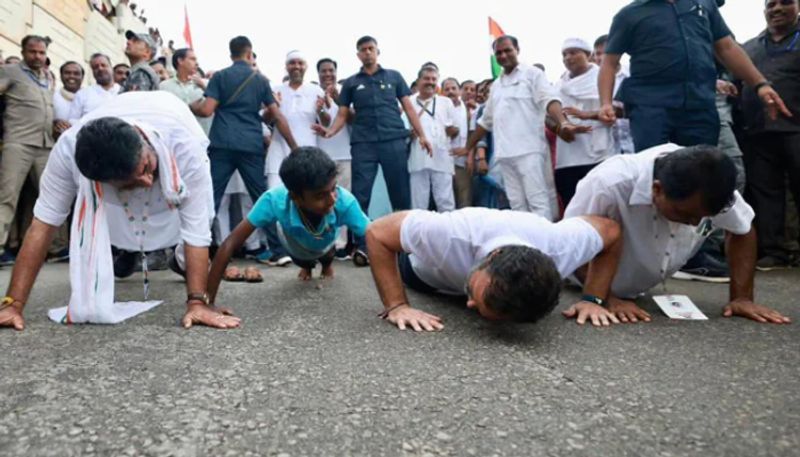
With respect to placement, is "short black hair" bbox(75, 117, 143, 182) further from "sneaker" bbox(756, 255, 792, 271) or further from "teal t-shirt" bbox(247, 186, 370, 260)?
"sneaker" bbox(756, 255, 792, 271)

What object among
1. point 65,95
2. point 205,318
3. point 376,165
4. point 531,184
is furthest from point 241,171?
point 205,318

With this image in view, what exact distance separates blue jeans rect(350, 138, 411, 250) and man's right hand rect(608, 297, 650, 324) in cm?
235

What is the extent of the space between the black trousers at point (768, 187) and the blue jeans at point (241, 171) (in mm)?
3165

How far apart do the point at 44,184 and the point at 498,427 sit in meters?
1.77

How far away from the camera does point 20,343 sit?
5.26 feet

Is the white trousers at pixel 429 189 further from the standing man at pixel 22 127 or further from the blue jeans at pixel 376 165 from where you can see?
the standing man at pixel 22 127

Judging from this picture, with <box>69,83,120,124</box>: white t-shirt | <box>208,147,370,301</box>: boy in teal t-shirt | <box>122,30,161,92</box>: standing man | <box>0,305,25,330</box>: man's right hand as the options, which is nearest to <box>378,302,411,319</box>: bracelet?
<box>208,147,370,301</box>: boy in teal t-shirt

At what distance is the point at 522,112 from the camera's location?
144 inches

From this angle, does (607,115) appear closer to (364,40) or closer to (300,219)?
(300,219)

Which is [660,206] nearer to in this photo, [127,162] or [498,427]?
[498,427]

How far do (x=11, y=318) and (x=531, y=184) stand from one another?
2.92 m

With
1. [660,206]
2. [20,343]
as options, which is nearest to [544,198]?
[660,206]

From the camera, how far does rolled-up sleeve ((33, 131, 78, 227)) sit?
6.16ft

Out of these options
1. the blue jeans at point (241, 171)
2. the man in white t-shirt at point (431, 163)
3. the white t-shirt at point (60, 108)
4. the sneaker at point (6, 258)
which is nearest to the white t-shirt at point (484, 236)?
the blue jeans at point (241, 171)
